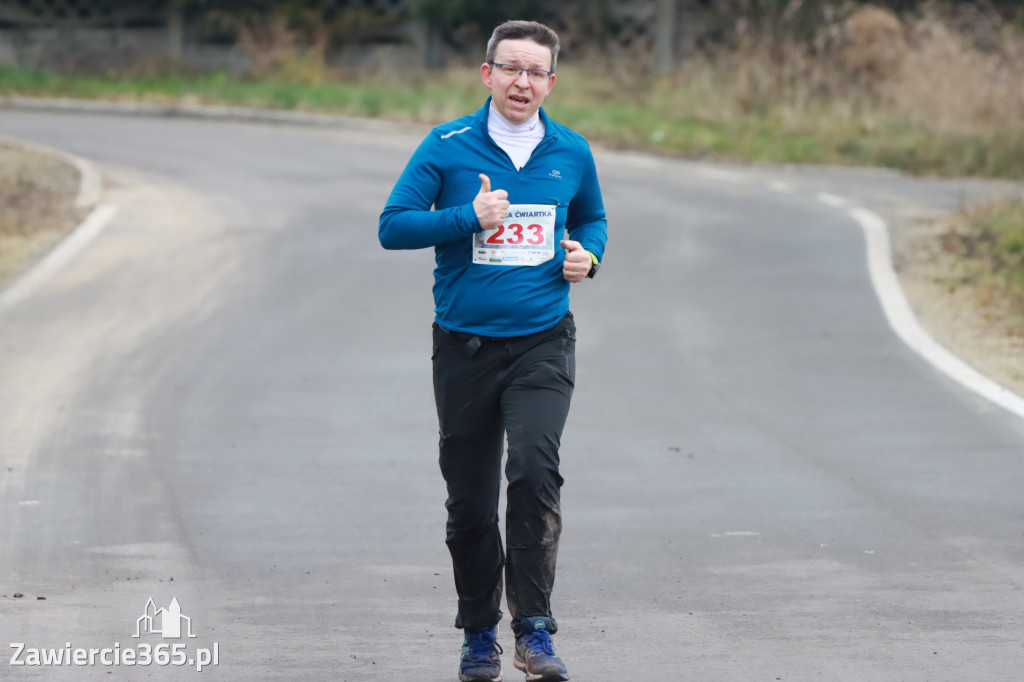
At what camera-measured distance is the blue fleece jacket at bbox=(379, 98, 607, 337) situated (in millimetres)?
5328

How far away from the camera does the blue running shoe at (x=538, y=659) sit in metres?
5.06

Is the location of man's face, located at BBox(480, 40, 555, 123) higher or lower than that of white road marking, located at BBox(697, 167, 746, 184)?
higher

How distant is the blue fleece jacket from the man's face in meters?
0.09

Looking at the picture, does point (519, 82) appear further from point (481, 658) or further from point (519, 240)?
point (481, 658)

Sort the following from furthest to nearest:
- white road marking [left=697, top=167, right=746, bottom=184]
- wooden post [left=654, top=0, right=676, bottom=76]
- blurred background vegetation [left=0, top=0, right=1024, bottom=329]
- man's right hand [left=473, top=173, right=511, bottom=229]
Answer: wooden post [left=654, top=0, right=676, bottom=76]
blurred background vegetation [left=0, top=0, right=1024, bottom=329]
white road marking [left=697, top=167, right=746, bottom=184]
man's right hand [left=473, top=173, right=511, bottom=229]

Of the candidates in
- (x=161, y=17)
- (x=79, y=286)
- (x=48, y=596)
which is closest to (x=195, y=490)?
(x=48, y=596)

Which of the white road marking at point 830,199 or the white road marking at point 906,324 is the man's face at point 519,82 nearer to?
the white road marking at point 906,324

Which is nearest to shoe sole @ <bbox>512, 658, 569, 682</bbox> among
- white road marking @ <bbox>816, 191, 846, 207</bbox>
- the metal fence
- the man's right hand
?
the man's right hand

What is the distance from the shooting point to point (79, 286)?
13.6 m

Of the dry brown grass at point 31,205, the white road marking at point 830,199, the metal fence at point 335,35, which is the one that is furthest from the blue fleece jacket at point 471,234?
the metal fence at point 335,35

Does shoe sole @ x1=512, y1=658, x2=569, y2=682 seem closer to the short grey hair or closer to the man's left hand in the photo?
the man's left hand

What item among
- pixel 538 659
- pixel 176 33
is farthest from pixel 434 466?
pixel 176 33

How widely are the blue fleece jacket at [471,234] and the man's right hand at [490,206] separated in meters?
0.09

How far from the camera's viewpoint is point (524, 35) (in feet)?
17.7
